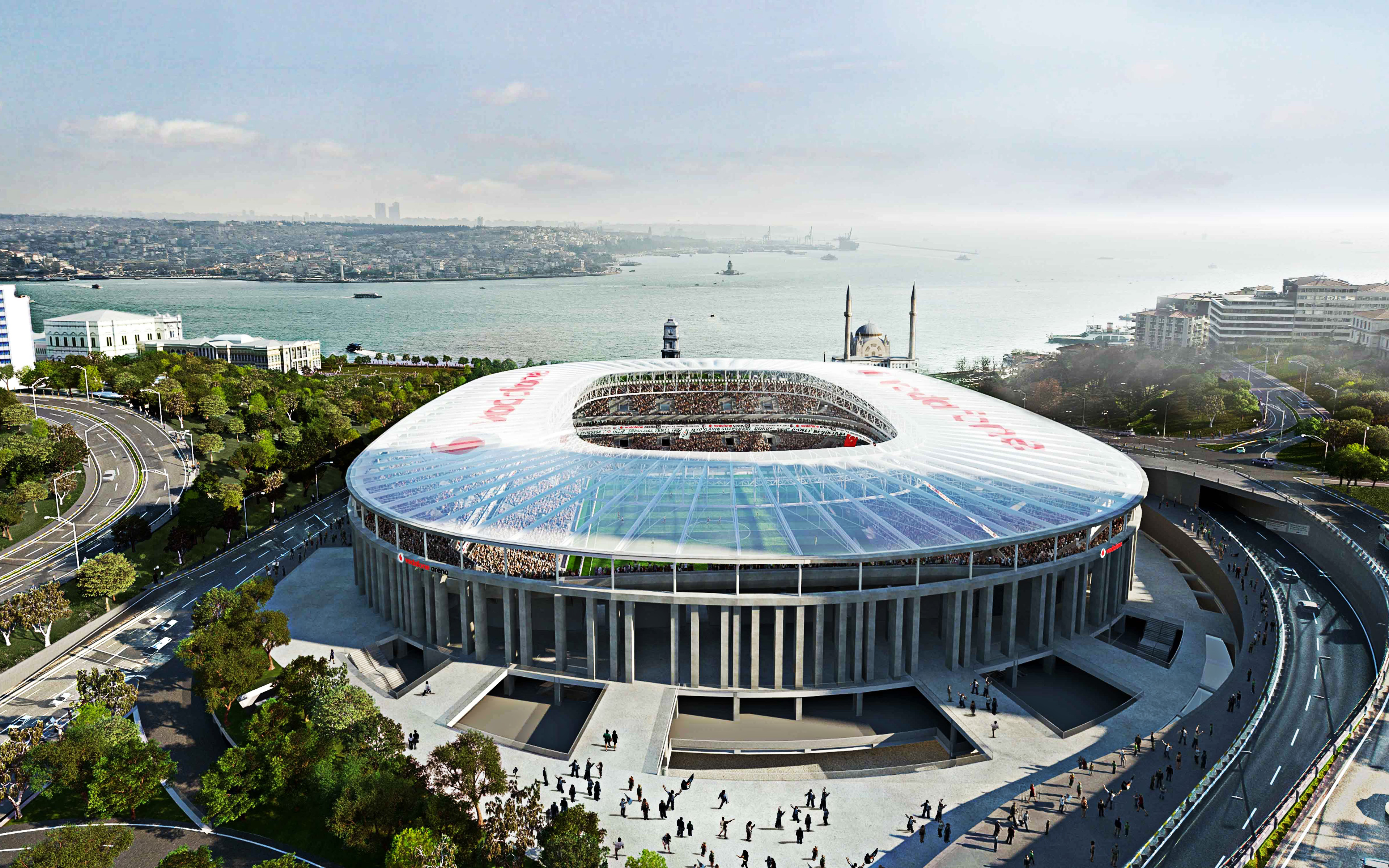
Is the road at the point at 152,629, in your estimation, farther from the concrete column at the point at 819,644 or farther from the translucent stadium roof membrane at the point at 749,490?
the concrete column at the point at 819,644

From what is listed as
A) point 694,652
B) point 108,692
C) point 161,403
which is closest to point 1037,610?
point 694,652

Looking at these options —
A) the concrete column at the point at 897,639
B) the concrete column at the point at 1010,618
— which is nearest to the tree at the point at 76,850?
the concrete column at the point at 897,639

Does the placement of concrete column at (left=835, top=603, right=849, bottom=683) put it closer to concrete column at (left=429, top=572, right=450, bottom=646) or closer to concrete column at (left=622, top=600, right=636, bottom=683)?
concrete column at (left=622, top=600, right=636, bottom=683)

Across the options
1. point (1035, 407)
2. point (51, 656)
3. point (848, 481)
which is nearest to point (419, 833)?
point (848, 481)

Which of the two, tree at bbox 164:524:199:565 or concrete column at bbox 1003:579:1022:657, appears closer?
concrete column at bbox 1003:579:1022:657

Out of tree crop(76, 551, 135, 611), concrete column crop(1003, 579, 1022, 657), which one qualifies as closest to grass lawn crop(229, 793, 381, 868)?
tree crop(76, 551, 135, 611)

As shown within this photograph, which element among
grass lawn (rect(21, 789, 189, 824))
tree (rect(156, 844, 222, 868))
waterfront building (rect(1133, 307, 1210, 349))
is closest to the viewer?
tree (rect(156, 844, 222, 868))
